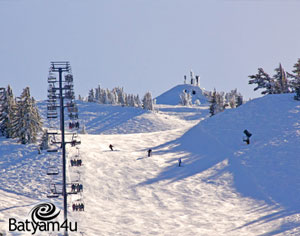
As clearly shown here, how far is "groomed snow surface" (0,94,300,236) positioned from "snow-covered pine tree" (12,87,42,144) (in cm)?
160

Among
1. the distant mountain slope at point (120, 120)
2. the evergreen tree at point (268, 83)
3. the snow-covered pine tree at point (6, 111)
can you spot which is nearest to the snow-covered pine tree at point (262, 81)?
the evergreen tree at point (268, 83)

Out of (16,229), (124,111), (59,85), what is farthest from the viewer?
(124,111)

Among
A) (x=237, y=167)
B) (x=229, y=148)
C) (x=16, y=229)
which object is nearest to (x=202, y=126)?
(x=229, y=148)

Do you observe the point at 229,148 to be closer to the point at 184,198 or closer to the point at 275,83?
the point at 184,198

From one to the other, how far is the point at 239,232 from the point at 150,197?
11.6 metres

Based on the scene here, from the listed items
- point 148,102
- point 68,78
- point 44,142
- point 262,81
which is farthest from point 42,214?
point 148,102

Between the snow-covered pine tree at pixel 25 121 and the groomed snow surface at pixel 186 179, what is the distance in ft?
5.24

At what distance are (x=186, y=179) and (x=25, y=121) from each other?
71.9ft

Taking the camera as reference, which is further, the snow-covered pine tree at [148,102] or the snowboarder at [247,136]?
the snow-covered pine tree at [148,102]

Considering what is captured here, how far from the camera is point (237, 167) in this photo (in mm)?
56844

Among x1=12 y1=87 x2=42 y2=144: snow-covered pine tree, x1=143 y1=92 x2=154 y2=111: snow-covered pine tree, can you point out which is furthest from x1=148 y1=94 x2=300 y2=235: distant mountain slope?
x1=143 y1=92 x2=154 y2=111: snow-covered pine tree

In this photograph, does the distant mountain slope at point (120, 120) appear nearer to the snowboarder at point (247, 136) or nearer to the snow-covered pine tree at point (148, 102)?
the snow-covered pine tree at point (148, 102)

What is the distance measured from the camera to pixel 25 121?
202 feet

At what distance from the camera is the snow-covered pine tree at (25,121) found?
60.8 m
